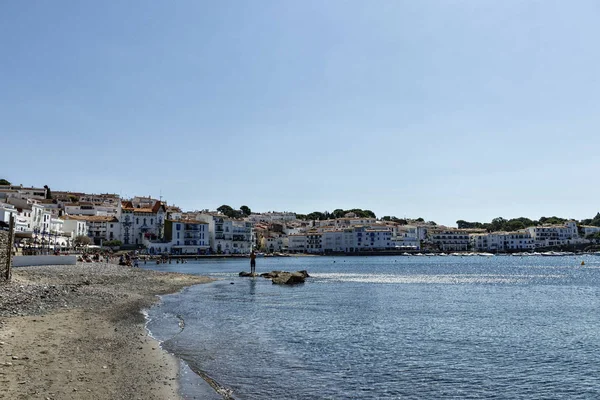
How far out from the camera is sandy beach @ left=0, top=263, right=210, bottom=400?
10.3m

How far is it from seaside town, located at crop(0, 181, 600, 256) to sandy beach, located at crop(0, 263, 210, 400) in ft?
166

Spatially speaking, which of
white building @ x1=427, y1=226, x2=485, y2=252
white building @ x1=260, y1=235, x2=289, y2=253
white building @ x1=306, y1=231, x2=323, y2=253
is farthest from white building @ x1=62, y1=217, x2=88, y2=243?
Answer: white building @ x1=427, y1=226, x2=485, y2=252

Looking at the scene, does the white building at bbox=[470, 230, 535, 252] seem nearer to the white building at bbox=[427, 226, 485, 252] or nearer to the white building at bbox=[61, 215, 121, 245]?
the white building at bbox=[427, 226, 485, 252]

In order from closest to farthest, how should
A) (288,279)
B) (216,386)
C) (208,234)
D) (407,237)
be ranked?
1. (216,386)
2. (288,279)
3. (208,234)
4. (407,237)

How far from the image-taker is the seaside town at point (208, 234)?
10665 cm

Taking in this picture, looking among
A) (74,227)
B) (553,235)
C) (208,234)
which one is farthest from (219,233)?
(553,235)

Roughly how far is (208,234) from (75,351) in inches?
5151

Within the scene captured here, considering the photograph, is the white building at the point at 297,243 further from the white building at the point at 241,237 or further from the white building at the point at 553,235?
the white building at the point at 553,235

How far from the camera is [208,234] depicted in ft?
468

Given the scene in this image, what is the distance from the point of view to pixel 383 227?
566 ft

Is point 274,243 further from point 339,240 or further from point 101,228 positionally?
point 101,228

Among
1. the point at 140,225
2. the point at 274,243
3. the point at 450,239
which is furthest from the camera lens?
the point at 450,239

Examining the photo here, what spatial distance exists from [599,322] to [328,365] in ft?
52.5

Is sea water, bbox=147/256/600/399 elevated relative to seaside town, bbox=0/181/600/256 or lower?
lower
